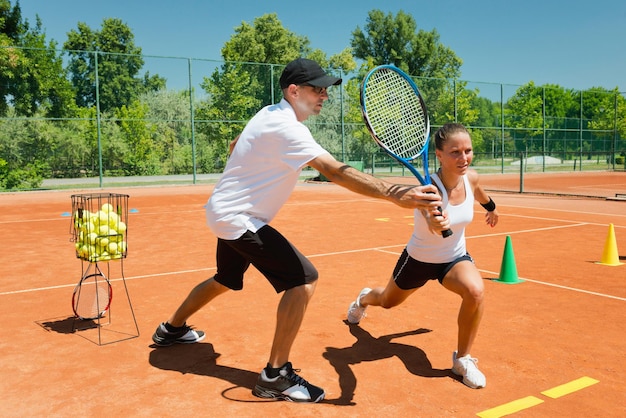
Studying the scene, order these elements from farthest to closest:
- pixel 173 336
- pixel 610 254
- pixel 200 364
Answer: pixel 610 254 < pixel 173 336 < pixel 200 364

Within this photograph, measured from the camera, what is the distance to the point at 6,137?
22.5m

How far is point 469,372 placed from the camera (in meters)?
3.53

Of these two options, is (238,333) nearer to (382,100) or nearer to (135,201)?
(382,100)

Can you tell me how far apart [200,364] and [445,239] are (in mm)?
1803

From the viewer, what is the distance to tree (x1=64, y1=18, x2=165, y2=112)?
98.5ft

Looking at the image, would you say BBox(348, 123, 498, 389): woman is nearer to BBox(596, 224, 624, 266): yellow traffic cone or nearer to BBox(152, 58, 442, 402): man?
BBox(152, 58, 442, 402): man

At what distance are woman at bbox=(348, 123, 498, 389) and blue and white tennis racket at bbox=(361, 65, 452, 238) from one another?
0.52 feet

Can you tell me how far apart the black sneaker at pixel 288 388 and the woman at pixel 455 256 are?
931 millimetres

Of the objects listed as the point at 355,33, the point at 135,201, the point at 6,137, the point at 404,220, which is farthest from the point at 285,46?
the point at 404,220

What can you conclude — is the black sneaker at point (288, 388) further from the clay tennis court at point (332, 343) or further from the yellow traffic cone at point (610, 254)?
the yellow traffic cone at point (610, 254)

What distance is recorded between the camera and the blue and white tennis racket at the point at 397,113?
389 centimetres

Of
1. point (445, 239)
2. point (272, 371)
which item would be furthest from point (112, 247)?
point (445, 239)

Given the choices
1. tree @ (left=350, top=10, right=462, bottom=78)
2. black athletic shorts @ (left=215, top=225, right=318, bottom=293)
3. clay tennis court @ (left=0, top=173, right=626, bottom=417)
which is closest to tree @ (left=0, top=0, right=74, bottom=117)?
clay tennis court @ (left=0, top=173, right=626, bottom=417)

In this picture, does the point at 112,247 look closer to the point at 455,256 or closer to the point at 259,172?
the point at 259,172
